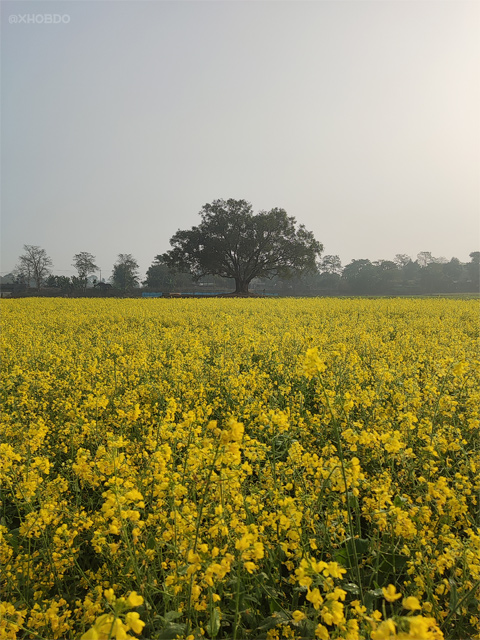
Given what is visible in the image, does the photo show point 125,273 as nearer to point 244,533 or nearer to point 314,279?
point 314,279

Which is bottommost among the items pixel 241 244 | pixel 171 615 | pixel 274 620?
pixel 274 620

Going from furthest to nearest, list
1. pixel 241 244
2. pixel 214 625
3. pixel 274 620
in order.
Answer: pixel 241 244, pixel 274 620, pixel 214 625

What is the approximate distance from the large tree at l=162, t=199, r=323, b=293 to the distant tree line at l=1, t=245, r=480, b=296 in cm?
179

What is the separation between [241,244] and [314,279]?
164ft

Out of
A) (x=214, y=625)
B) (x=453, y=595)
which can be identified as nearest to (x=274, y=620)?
(x=214, y=625)

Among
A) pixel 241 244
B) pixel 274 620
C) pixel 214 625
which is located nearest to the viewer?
pixel 214 625

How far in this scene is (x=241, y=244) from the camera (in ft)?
149

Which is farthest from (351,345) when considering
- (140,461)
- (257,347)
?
(140,461)

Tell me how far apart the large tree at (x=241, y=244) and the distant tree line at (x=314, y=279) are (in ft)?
5.87

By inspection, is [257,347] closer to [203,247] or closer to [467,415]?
[467,415]

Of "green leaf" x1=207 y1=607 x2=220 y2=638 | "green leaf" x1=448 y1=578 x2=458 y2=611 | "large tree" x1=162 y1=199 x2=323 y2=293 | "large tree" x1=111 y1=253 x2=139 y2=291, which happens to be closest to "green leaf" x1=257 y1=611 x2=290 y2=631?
"green leaf" x1=207 y1=607 x2=220 y2=638

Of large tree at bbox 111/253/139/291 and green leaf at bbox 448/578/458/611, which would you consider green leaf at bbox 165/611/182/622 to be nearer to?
green leaf at bbox 448/578/458/611

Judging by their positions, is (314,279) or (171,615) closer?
(171,615)

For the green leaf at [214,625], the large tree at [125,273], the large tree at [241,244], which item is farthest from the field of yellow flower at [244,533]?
the large tree at [125,273]
